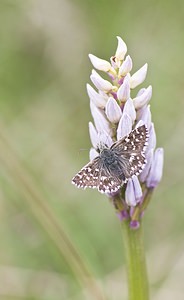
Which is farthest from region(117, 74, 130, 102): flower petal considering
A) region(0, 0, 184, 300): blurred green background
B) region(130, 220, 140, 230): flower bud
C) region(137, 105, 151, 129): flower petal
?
region(0, 0, 184, 300): blurred green background

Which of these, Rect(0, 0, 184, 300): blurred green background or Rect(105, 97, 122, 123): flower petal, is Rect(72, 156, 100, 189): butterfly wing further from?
Rect(0, 0, 184, 300): blurred green background

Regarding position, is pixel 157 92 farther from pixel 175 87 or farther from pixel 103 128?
pixel 103 128

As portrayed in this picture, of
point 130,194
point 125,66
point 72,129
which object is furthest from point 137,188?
point 72,129

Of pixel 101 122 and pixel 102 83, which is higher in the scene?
pixel 102 83

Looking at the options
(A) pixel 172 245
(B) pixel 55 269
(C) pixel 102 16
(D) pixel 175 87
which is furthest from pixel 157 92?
(B) pixel 55 269

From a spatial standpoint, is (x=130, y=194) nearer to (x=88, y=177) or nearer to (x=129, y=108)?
(x=88, y=177)

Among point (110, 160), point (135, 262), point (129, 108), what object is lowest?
→ point (135, 262)
